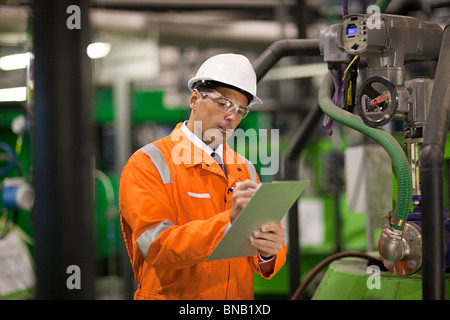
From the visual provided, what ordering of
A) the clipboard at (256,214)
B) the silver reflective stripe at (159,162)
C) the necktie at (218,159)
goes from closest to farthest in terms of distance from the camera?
1. the clipboard at (256,214)
2. the silver reflective stripe at (159,162)
3. the necktie at (218,159)

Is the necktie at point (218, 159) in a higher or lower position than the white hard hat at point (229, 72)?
lower

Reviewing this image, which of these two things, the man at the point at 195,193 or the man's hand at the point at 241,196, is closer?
the man's hand at the point at 241,196

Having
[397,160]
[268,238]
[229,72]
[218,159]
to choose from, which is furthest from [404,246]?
[229,72]

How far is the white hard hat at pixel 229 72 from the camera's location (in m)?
1.84

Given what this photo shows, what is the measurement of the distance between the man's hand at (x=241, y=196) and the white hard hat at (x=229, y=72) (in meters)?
0.40

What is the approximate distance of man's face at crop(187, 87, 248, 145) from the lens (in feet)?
6.10

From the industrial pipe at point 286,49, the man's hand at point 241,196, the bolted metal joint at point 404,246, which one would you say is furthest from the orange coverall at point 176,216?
the industrial pipe at point 286,49

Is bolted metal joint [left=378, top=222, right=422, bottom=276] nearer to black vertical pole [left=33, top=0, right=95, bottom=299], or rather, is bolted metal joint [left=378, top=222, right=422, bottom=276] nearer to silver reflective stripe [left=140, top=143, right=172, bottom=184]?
silver reflective stripe [left=140, top=143, right=172, bottom=184]

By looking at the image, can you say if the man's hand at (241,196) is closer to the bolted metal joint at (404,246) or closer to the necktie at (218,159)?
the necktie at (218,159)

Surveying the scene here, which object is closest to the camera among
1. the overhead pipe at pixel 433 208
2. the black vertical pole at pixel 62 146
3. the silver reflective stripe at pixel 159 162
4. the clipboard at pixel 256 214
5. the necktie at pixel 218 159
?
the black vertical pole at pixel 62 146

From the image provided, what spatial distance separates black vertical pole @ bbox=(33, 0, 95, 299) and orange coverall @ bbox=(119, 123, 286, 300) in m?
0.29

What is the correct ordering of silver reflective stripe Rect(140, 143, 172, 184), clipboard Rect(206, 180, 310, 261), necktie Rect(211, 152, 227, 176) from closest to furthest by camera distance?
clipboard Rect(206, 180, 310, 261), silver reflective stripe Rect(140, 143, 172, 184), necktie Rect(211, 152, 227, 176)

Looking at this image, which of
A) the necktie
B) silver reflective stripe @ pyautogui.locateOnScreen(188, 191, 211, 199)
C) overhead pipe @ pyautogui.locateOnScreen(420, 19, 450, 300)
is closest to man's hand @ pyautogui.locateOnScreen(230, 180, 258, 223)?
silver reflective stripe @ pyautogui.locateOnScreen(188, 191, 211, 199)

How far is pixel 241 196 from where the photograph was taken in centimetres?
156
